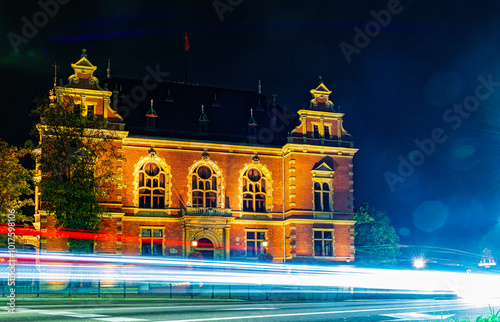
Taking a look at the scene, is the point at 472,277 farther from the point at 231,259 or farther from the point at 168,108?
the point at 168,108

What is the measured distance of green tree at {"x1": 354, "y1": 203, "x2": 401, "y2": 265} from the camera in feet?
205

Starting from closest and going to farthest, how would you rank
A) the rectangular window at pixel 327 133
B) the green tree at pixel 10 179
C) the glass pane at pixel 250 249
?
the green tree at pixel 10 179, the glass pane at pixel 250 249, the rectangular window at pixel 327 133

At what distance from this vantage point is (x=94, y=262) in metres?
38.4

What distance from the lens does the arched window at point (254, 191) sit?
45625 millimetres

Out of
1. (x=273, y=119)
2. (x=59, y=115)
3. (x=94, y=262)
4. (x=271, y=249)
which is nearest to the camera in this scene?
(x=59, y=115)

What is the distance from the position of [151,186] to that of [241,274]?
10.7 m

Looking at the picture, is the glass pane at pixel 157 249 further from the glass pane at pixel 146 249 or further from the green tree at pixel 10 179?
the green tree at pixel 10 179

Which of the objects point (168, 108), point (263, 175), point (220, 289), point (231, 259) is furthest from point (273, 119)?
point (220, 289)

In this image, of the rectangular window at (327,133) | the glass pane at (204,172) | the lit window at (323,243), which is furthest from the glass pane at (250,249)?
the rectangular window at (327,133)

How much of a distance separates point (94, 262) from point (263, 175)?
15695mm

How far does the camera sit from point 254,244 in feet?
147

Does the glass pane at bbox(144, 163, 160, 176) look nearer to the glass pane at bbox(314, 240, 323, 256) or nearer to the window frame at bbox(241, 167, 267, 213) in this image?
the window frame at bbox(241, 167, 267, 213)

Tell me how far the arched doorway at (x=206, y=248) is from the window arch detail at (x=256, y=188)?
434 centimetres

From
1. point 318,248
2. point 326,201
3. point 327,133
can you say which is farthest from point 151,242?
point 327,133
